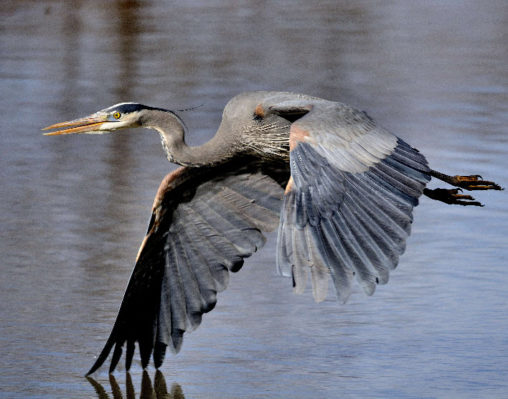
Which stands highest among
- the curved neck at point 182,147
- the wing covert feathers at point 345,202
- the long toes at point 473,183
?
the wing covert feathers at point 345,202

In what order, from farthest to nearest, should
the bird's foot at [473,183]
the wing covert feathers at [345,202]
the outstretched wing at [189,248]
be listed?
the bird's foot at [473,183] < the outstretched wing at [189,248] < the wing covert feathers at [345,202]

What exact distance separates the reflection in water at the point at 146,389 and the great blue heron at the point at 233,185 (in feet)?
→ 0.39

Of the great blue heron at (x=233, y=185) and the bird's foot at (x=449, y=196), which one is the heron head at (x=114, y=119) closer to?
the great blue heron at (x=233, y=185)

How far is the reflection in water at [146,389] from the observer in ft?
20.5

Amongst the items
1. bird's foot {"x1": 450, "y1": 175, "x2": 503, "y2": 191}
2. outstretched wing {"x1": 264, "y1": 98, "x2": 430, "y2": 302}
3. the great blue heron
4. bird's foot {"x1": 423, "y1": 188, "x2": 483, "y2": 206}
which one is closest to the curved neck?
the great blue heron

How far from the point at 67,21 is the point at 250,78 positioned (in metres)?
4.46

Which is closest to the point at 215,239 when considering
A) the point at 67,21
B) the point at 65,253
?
the point at 65,253

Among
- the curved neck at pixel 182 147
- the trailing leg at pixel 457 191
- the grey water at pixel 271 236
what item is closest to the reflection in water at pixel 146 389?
the grey water at pixel 271 236

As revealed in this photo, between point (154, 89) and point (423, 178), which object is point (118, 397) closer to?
point (423, 178)

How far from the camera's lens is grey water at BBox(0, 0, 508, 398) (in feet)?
21.2

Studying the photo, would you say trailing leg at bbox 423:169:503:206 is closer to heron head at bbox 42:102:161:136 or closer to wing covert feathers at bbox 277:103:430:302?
wing covert feathers at bbox 277:103:430:302

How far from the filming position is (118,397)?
20.6ft

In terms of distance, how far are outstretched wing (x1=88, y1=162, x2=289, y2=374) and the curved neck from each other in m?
0.06

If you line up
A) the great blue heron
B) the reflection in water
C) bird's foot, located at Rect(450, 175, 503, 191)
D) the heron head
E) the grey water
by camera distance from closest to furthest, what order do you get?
1. the great blue heron
2. the reflection in water
3. the grey water
4. the heron head
5. bird's foot, located at Rect(450, 175, 503, 191)
